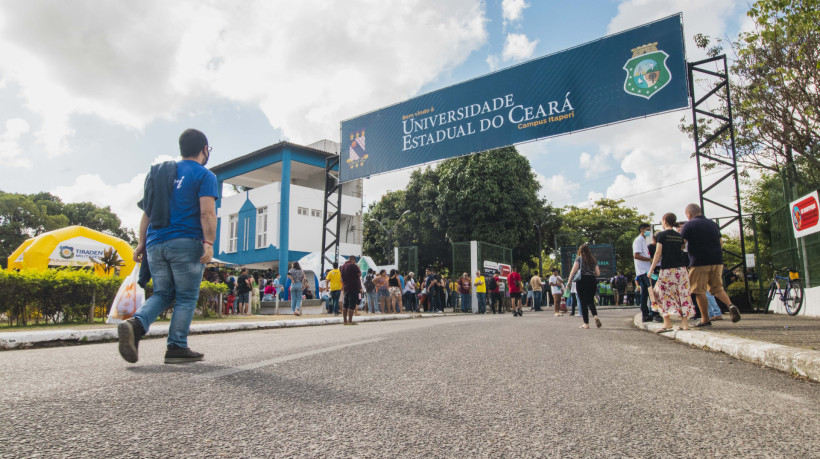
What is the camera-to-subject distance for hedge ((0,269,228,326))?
8.91 meters

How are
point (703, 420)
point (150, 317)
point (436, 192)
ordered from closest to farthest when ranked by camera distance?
1. point (703, 420)
2. point (150, 317)
3. point (436, 192)

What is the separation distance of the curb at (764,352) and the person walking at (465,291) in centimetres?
1482

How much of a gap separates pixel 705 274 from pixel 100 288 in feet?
36.6

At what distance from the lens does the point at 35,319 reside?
9414mm

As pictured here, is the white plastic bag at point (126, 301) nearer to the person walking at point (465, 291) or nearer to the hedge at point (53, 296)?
the hedge at point (53, 296)

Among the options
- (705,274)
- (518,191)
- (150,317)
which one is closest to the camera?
(150,317)

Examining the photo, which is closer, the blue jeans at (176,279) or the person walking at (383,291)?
the blue jeans at (176,279)

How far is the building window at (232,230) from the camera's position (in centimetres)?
3303

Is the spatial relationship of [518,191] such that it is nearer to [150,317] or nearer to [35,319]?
[35,319]

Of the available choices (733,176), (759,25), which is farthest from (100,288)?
(759,25)

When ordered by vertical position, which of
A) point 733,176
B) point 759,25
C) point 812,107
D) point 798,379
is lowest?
point 798,379

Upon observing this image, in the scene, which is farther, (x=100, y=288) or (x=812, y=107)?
(x=812, y=107)

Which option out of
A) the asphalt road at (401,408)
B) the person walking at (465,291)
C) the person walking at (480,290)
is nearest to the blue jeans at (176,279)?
the asphalt road at (401,408)

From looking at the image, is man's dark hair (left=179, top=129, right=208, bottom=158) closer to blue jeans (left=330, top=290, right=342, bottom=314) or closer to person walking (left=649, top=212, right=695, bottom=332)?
person walking (left=649, top=212, right=695, bottom=332)
